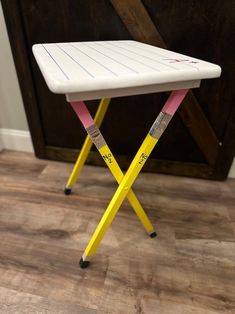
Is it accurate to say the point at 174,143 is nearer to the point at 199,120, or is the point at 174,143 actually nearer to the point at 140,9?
the point at 199,120

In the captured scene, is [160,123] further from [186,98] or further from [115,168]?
[186,98]

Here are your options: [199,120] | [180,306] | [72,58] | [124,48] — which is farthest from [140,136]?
[180,306]

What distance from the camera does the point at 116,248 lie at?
88 centimetres

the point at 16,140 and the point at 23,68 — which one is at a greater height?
the point at 23,68

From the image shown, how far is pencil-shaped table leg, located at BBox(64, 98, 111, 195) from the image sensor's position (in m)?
0.93

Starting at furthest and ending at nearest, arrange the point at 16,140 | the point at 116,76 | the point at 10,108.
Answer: the point at 16,140 < the point at 10,108 < the point at 116,76

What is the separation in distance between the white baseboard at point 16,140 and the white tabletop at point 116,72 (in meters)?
0.74

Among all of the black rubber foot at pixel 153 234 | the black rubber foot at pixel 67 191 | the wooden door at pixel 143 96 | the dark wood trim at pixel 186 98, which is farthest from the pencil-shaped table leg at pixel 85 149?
the black rubber foot at pixel 153 234

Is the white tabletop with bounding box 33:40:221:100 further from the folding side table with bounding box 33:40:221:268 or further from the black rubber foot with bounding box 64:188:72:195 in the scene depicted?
the black rubber foot with bounding box 64:188:72:195

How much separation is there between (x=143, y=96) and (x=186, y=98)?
7.3 inches

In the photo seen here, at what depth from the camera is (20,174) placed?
4.09 ft

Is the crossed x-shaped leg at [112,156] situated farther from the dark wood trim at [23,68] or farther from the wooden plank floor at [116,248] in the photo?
the dark wood trim at [23,68]

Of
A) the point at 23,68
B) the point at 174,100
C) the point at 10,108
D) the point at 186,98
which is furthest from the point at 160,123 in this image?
the point at 10,108

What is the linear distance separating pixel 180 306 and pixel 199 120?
72cm
